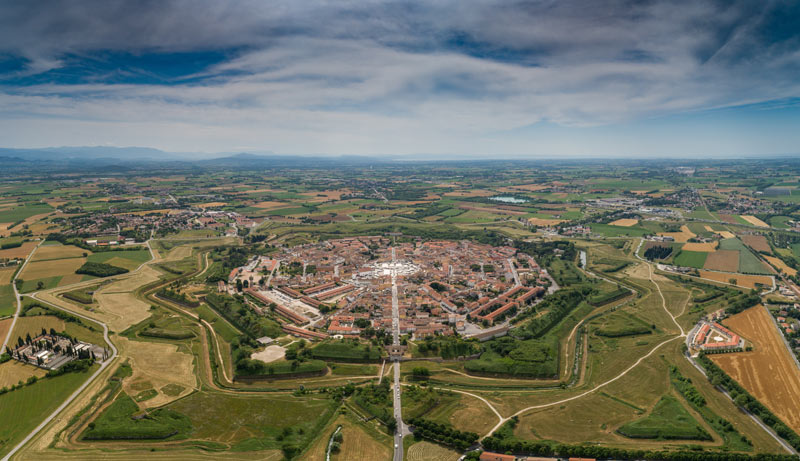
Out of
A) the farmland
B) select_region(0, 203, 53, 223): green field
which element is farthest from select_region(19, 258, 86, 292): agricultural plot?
the farmland

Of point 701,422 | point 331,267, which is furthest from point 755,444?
point 331,267

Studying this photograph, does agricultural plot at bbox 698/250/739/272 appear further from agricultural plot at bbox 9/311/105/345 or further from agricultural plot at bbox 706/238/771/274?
agricultural plot at bbox 9/311/105/345

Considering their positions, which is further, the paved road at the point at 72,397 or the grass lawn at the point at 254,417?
the grass lawn at the point at 254,417

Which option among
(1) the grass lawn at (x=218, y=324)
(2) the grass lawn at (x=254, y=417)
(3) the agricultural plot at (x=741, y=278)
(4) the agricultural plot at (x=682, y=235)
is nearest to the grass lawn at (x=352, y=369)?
(2) the grass lawn at (x=254, y=417)

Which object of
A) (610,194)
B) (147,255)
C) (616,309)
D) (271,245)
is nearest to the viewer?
(616,309)

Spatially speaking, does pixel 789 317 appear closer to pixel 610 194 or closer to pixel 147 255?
pixel 147 255

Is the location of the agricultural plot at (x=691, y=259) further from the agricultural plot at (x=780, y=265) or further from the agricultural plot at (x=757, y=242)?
the agricultural plot at (x=757, y=242)

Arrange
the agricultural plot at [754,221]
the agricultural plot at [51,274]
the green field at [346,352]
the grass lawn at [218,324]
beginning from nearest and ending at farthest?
the green field at [346,352] < the grass lawn at [218,324] < the agricultural plot at [51,274] < the agricultural plot at [754,221]
